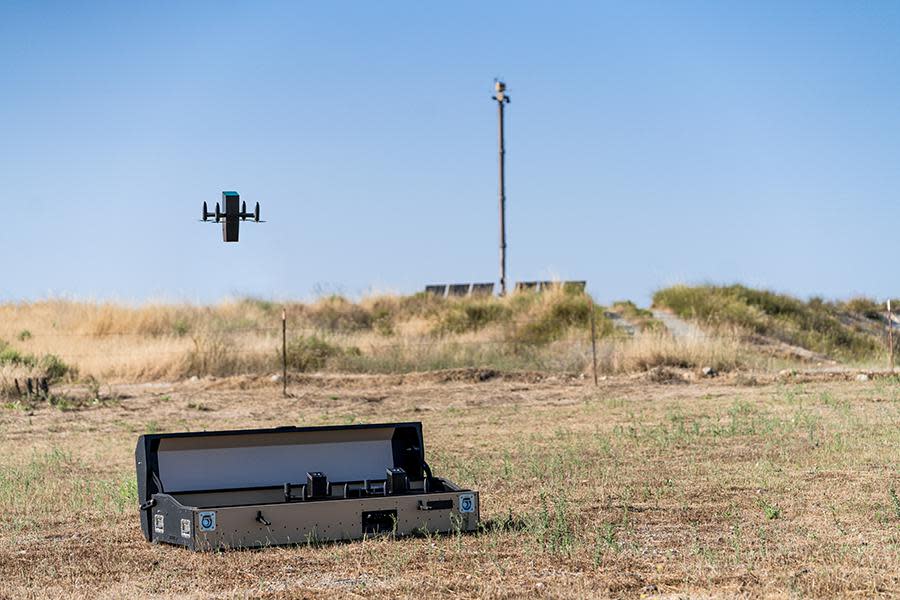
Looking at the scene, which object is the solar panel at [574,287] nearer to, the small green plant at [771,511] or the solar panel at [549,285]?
the solar panel at [549,285]

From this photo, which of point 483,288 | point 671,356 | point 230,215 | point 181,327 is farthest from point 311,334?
point 230,215

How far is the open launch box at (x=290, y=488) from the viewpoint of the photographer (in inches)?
320

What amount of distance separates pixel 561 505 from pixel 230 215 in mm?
3715

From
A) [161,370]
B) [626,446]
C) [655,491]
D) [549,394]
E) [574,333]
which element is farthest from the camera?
[574,333]

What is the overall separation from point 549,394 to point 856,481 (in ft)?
39.1

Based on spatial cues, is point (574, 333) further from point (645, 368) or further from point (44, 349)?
point (44, 349)

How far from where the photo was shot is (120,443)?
16.5 metres

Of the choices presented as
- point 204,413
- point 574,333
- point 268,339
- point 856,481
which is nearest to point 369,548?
point 856,481

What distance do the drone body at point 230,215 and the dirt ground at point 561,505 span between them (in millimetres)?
2487

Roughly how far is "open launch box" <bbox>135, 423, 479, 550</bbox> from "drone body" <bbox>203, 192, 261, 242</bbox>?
2.08 m

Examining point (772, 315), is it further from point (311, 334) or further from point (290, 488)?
point (290, 488)

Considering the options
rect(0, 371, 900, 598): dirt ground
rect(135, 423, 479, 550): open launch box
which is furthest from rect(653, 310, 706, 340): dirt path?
rect(135, 423, 479, 550): open launch box

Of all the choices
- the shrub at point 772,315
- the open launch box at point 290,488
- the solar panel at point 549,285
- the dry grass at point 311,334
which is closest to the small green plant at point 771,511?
the open launch box at point 290,488

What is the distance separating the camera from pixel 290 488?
9.02 metres
